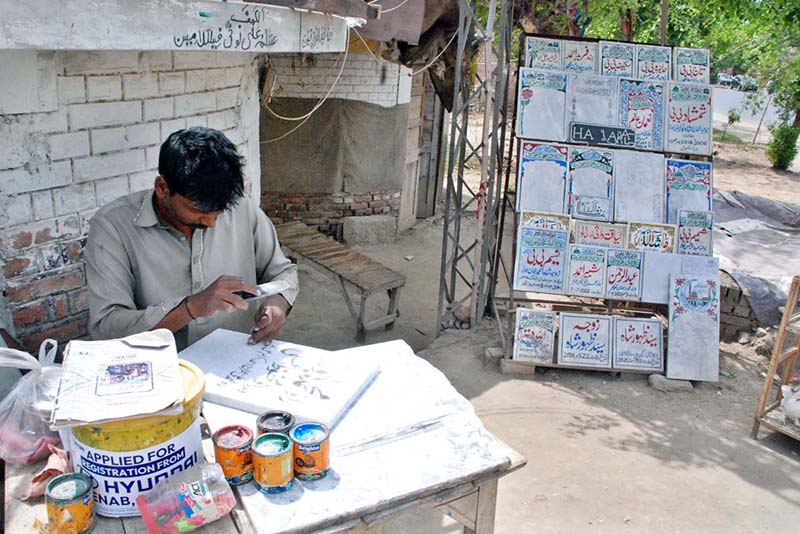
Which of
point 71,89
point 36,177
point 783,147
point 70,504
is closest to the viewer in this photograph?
point 70,504

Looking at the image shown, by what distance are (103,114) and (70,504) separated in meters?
1.96

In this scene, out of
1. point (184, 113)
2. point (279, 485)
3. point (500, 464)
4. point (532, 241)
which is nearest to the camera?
point (279, 485)

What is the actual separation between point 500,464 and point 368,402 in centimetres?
42

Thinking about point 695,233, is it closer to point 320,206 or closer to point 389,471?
point 389,471

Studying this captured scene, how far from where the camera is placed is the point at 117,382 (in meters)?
1.45

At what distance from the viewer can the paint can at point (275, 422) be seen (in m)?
1.57

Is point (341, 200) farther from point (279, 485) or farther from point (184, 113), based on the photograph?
point (279, 485)

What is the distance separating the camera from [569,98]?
17.4 ft

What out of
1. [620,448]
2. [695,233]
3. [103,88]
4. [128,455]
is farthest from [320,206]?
[128,455]

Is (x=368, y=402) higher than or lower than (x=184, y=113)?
lower

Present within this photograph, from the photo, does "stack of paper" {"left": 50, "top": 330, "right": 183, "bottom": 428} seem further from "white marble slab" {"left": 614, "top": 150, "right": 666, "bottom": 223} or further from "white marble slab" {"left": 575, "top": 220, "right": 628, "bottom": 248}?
"white marble slab" {"left": 614, "top": 150, "right": 666, "bottom": 223}

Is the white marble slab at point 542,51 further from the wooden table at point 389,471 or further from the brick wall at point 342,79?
the wooden table at point 389,471

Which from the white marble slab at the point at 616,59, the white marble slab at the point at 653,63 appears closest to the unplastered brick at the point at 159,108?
the white marble slab at the point at 616,59

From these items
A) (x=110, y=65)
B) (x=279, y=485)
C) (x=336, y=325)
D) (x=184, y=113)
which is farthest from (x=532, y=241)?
(x=279, y=485)
